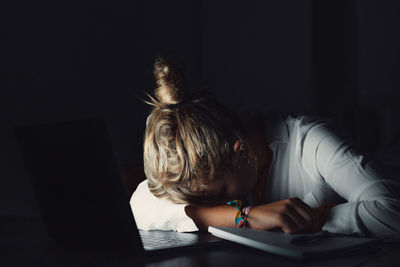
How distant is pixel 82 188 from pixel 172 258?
0.71 feet

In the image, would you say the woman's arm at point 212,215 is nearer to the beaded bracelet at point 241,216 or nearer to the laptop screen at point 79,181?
the beaded bracelet at point 241,216

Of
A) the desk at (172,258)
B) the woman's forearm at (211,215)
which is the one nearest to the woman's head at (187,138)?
the woman's forearm at (211,215)

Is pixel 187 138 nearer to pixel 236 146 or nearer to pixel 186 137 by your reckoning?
pixel 186 137

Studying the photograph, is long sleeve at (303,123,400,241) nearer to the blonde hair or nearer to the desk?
the desk

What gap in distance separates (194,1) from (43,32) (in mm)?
1101

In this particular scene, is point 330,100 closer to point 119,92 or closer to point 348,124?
point 348,124

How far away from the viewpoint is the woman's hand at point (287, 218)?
0.91m

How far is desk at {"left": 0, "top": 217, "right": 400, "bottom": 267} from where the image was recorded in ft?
2.42

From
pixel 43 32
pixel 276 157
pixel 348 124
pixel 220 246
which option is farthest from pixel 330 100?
pixel 220 246

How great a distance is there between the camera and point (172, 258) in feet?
2.58

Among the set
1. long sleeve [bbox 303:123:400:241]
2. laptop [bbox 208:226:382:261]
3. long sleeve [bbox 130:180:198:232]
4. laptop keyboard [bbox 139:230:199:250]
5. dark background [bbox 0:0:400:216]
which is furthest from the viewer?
dark background [bbox 0:0:400:216]

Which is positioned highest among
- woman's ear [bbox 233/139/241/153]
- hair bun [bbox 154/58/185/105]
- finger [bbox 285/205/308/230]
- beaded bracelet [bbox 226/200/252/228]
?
hair bun [bbox 154/58/185/105]

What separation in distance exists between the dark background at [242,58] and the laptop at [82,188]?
0.76 metres

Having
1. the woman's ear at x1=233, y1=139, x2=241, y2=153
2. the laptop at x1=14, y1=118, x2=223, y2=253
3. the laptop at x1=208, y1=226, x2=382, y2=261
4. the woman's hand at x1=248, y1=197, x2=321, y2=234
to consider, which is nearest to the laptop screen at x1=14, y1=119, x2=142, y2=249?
the laptop at x1=14, y1=118, x2=223, y2=253
